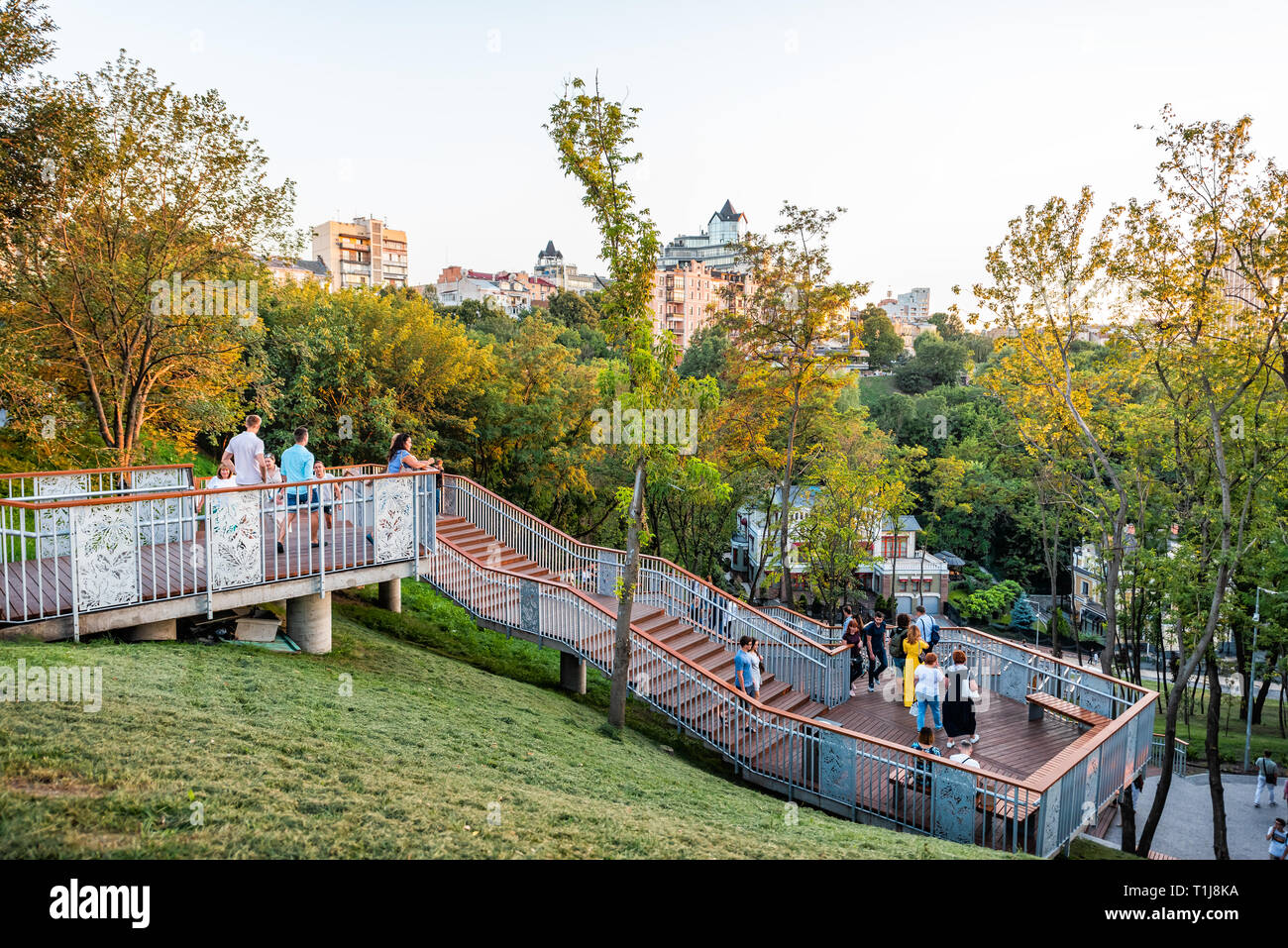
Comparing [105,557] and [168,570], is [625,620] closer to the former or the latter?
[168,570]

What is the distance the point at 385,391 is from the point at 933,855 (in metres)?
21.0

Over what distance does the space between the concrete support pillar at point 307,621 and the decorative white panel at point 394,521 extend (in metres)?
1.06

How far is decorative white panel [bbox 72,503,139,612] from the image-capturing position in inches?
331

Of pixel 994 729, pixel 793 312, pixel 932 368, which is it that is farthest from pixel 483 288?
pixel 994 729

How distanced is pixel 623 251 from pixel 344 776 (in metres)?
7.91

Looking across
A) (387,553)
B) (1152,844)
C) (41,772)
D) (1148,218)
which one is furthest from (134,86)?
(1152,844)

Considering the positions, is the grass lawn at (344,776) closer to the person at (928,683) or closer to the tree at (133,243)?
the person at (928,683)

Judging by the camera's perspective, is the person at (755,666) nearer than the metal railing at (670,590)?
Yes

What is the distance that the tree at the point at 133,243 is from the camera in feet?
47.3

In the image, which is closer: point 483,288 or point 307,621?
point 307,621

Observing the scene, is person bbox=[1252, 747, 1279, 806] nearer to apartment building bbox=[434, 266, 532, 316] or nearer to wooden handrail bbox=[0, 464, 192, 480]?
wooden handrail bbox=[0, 464, 192, 480]

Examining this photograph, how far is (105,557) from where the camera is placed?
8531 millimetres

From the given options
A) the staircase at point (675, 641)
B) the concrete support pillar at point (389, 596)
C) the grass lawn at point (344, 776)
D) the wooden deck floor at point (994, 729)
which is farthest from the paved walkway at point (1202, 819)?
the concrete support pillar at point (389, 596)
